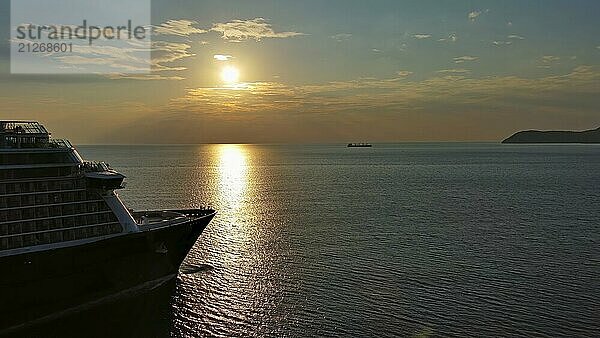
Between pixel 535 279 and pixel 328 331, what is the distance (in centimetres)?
2072

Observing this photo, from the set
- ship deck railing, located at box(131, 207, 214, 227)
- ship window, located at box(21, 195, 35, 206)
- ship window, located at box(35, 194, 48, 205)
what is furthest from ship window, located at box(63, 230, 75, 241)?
ship deck railing, located at box(131, 207, 214, 227)

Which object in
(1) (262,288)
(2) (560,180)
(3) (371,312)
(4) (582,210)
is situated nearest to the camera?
(3) (371,312)

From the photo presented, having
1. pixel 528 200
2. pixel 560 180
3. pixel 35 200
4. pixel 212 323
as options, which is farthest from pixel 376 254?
pixel 560 180

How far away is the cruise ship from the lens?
35.0 m

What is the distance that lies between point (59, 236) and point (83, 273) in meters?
3.16

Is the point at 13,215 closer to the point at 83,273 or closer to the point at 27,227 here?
the point at 27,227

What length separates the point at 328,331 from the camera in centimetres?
3394

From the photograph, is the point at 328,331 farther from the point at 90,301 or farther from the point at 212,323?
the point at 90,301

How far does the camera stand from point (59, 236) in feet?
123

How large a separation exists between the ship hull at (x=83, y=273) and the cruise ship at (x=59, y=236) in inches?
2.3

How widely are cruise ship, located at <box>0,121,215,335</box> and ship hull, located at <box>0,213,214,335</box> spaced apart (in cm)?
6

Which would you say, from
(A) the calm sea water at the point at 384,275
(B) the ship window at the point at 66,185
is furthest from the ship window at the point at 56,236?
(A) the calm sea water at the point at 384,275

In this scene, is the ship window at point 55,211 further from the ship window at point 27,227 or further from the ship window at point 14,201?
the ship window at point 14,201

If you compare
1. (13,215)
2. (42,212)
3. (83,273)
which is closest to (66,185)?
(42,212)
